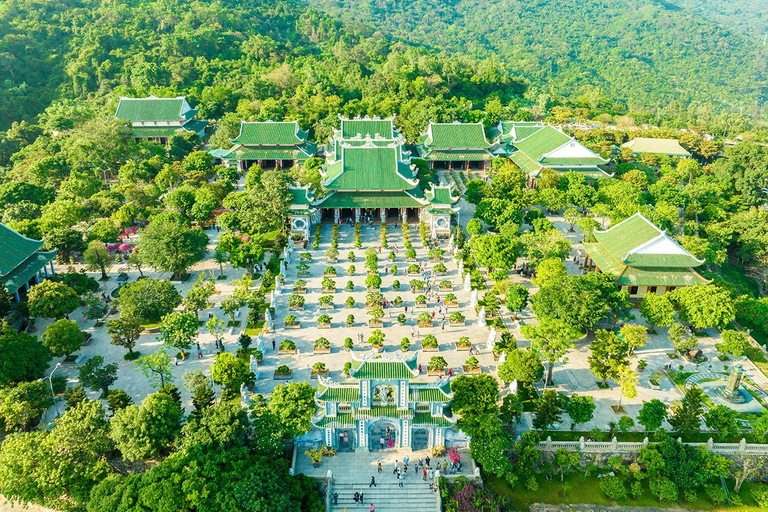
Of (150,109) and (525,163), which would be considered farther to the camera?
(150,109)

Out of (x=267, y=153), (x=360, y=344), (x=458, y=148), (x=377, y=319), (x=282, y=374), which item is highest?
(x=458, y=148)

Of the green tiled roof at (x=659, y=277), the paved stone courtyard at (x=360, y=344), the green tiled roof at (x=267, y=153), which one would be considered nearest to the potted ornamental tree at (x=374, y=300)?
the paved stone courtyard at (x=360, y=344)

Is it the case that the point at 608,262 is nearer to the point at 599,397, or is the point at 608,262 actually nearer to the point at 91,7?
the point at 599,397

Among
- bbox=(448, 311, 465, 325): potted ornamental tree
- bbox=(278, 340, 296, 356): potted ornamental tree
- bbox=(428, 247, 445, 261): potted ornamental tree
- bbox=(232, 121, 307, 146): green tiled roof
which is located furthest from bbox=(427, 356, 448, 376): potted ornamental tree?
bbox=(232, 121, 307, 146): green tiled roof

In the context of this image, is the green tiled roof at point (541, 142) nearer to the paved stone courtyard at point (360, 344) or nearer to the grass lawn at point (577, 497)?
the paved stone courtyard at point (360, 344)

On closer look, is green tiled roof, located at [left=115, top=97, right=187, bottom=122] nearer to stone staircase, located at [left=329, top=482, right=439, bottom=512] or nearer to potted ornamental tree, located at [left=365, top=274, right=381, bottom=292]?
potted ornamental tree, located at [left=365, top=274, right=381, bottom=292]

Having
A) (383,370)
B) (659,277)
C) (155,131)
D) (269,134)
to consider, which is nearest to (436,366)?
(383,370)

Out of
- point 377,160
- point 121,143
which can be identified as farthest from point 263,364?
point 121,143

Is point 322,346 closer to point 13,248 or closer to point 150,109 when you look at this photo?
point 13,248
